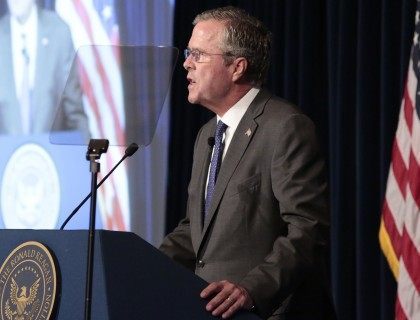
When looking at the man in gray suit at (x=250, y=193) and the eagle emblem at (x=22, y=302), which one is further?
the man in gray suit at (x=250, y=193)

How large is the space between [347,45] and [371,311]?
1.41m

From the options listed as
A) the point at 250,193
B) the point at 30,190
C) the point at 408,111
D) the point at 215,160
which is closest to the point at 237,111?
the point at 215,160

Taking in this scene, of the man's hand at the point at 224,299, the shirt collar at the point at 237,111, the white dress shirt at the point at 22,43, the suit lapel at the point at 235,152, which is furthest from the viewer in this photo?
the white dress shirt at the point at 22,43

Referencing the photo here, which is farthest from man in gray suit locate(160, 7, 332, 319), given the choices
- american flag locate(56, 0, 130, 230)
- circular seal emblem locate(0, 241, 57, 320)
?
american flag locate(56, 0, 130, 230)

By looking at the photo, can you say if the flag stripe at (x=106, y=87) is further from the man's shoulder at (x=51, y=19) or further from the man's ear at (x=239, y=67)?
the man's ear at (x=239, y=67)

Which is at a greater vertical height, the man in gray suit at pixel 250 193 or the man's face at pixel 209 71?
the man's face at pixel 209 71

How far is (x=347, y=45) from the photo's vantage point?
489cm

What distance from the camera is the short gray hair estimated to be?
117 inches

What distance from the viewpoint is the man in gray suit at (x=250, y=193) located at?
2.47m

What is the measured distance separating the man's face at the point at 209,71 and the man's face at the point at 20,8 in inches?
96.4

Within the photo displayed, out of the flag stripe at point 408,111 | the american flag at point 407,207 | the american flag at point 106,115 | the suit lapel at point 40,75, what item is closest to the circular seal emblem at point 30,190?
the suit lapel at point 40,75

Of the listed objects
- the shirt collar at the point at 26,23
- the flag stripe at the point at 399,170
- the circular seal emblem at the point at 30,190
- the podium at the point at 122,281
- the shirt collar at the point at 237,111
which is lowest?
the circular seal emblem at the point at 30,190

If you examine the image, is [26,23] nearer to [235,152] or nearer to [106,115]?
[106,115]

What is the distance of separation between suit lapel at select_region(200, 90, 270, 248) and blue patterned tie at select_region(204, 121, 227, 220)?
5 centimetres
